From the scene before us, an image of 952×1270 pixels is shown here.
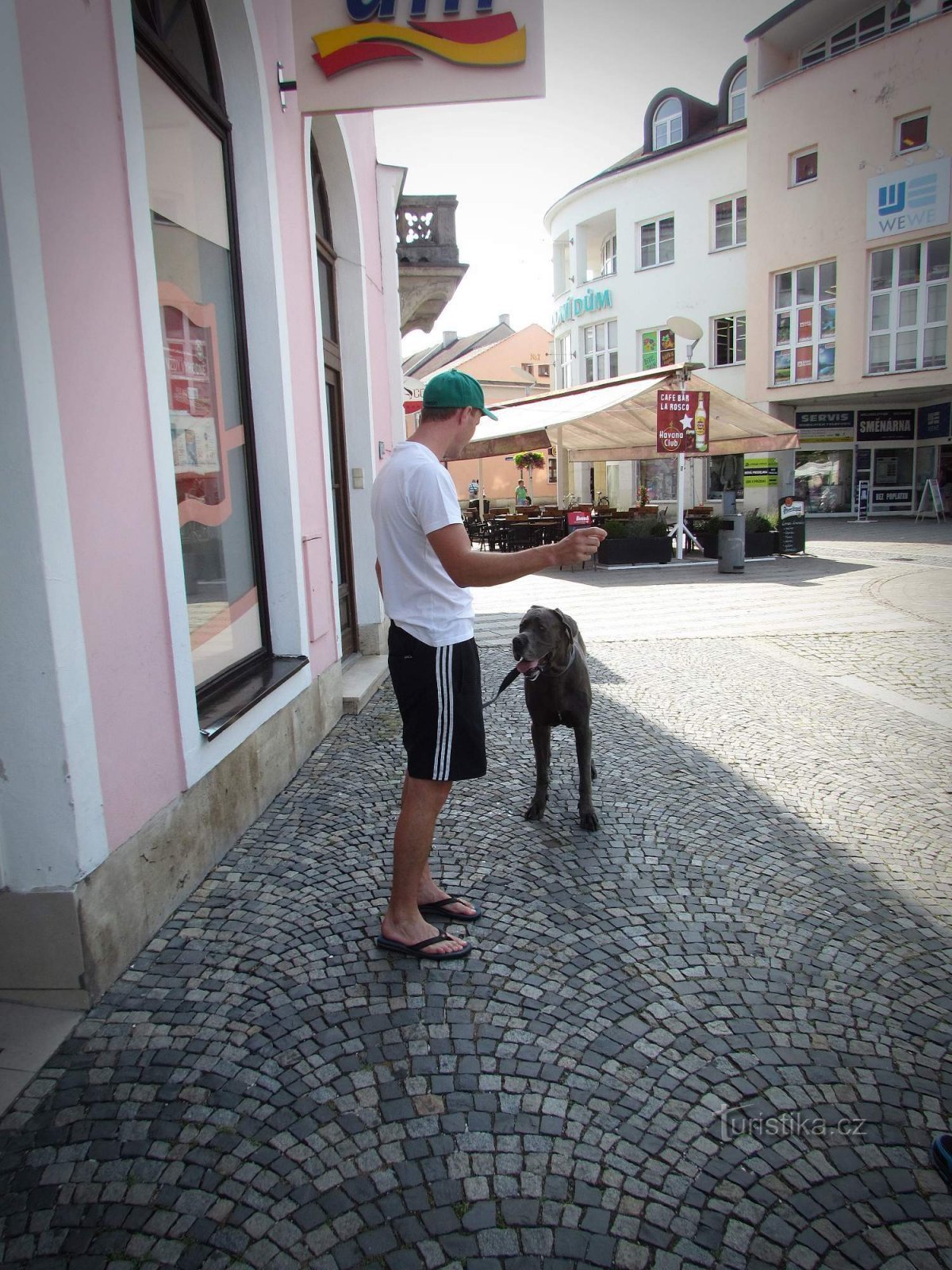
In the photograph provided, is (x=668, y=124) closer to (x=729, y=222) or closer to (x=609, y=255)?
(x=609, y=255)

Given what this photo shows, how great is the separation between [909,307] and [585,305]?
1268 centimetres

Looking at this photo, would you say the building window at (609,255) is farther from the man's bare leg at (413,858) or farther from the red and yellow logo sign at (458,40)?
the man's bare leg at (413,858)

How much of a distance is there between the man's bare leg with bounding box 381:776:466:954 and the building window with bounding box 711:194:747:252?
97.0 ft

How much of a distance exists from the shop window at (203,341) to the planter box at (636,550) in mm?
11429

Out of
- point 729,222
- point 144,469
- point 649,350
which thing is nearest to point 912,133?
point 729,222

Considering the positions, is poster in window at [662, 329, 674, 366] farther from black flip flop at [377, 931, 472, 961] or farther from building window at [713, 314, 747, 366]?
black flip flop at [377, 931, 472, 961]

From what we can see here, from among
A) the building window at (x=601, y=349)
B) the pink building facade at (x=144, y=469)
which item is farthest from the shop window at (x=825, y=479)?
the pink building facade at (x=144, y=469)

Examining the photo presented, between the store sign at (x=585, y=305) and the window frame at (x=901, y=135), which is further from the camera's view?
the store sign at (x=585, y=305)

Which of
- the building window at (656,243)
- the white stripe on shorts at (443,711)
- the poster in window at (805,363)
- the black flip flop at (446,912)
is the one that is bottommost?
the black flip flop at (446,912)

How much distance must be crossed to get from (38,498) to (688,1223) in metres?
2.44

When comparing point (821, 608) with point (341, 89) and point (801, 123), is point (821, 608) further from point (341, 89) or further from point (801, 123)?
A: point (801, 123)

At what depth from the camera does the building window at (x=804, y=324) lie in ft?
80.1

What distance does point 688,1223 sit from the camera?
1833 mm
